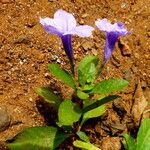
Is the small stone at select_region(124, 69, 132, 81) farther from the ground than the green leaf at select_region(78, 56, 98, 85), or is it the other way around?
the green leaf at select_region(78, 56, 98, 85)

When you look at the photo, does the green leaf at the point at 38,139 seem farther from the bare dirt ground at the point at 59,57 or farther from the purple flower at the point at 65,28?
the purple flower at the point at 65,28

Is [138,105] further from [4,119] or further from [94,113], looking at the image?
[4,119]

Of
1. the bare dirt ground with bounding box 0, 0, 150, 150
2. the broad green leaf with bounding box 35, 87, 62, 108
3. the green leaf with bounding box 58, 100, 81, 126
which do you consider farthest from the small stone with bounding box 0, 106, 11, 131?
the green leaf with bounding box 58, 100, 81, 126

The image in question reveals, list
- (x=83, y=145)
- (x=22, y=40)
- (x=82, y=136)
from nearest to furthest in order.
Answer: (x=83, y=145) → (x=82, y=136) → (x=22, y=40)

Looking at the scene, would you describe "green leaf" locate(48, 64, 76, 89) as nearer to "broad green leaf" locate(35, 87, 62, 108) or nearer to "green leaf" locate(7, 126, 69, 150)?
"broad green leaf" locate(35, 87, 62, 108)

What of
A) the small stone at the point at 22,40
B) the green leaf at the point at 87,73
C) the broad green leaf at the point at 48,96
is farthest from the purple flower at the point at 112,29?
the small stone at the point at 22,40

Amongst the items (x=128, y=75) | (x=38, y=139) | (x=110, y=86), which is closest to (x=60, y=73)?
(x=110, y=86)
